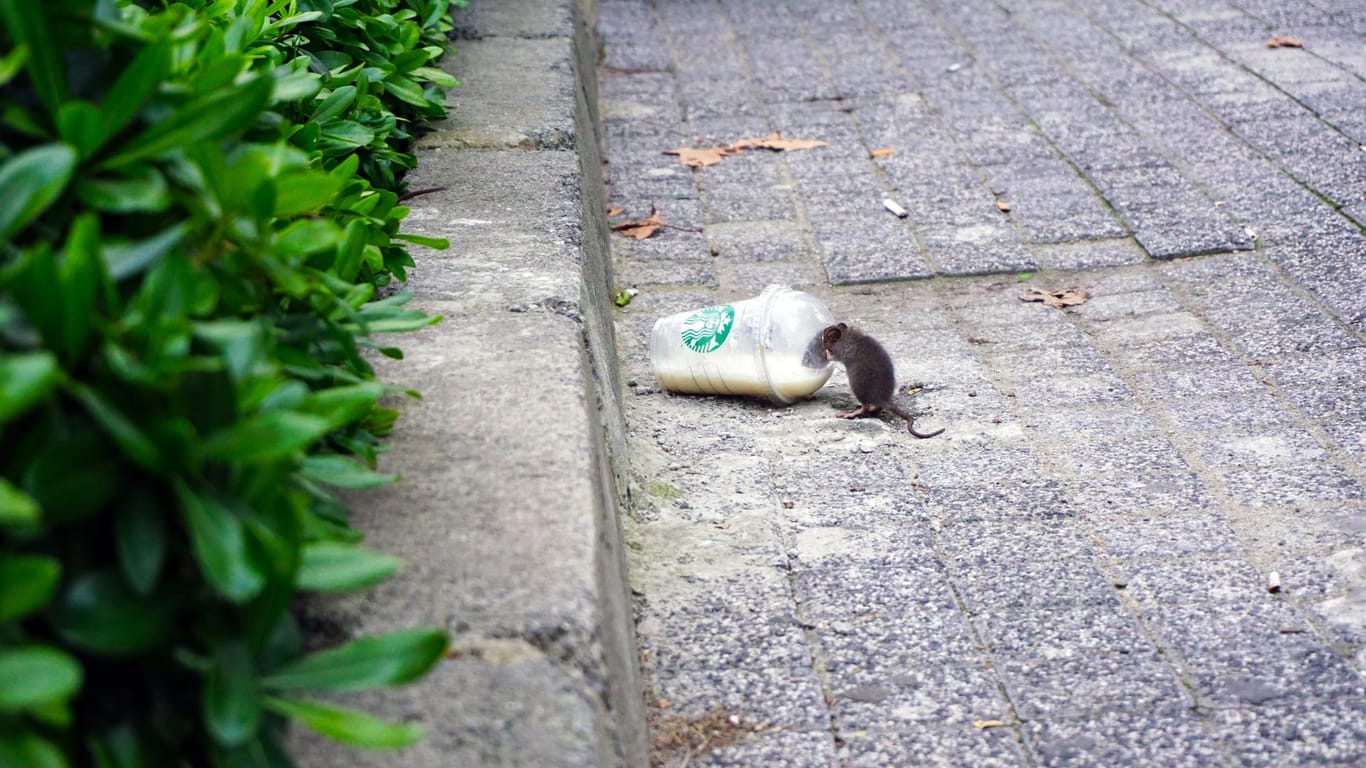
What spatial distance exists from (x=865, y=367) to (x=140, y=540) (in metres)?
2.26

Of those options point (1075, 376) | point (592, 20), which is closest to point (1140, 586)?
point (1075, 376)

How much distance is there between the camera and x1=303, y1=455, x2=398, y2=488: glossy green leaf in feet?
5.22

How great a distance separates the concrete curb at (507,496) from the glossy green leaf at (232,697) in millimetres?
224

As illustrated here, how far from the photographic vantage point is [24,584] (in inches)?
40.3

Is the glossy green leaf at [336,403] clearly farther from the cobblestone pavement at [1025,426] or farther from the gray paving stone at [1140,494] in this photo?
the gray paving stone at [1140,494]

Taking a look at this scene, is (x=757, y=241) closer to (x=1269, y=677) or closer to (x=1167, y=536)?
(x=1167, y=536)

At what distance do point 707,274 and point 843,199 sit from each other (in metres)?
0.85

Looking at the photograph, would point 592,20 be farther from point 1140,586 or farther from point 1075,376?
point 1140,586

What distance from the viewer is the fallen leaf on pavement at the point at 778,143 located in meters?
5.44

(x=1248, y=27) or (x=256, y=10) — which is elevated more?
(x=256, y=10)

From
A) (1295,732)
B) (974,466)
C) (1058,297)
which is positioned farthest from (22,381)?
(1058,297)

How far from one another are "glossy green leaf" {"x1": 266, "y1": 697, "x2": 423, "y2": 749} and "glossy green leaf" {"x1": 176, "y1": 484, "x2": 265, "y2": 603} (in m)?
0.12

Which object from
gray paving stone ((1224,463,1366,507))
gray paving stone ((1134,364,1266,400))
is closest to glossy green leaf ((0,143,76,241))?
gray paving stone ((1224,463,1366,507))

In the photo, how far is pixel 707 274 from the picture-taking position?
4.25 m
